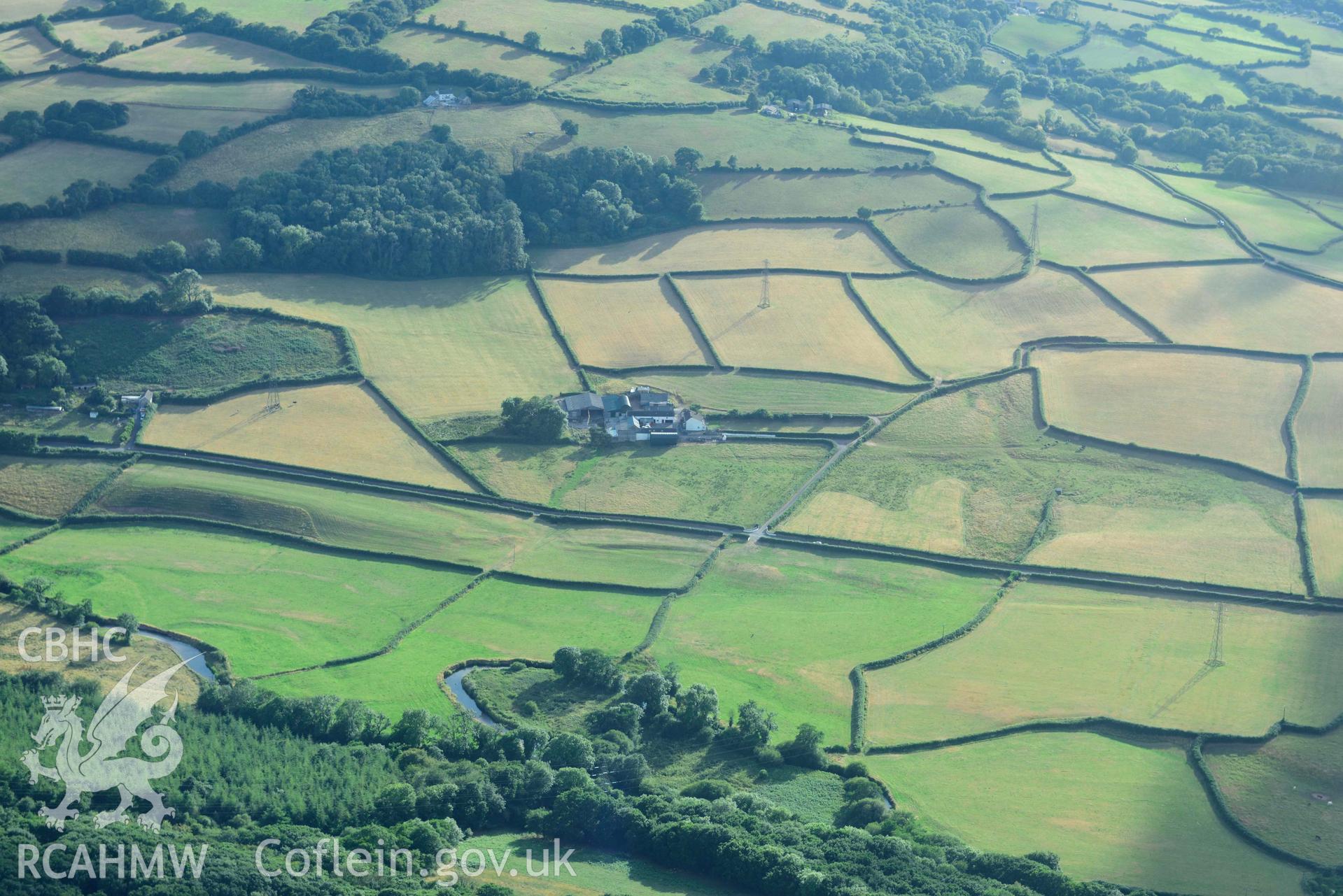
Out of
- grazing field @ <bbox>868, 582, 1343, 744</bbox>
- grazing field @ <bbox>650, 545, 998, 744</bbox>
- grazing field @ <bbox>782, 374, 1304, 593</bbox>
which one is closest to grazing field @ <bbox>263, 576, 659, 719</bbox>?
grazing field @ <bbox>650, 545, 998, 744</bbox>

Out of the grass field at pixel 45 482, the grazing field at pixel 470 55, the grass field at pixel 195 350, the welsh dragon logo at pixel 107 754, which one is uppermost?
the grazing field at pixel 470 55

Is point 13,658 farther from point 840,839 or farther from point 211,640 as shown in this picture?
point 840,839

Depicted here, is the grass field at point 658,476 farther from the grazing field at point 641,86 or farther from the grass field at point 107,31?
the grass field at point 107,31

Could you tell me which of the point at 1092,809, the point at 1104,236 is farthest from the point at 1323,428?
the point at 1092,809

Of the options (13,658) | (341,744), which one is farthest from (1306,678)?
(13,658)

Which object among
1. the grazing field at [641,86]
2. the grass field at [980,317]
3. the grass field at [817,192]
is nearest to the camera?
the grass field at [980,317]

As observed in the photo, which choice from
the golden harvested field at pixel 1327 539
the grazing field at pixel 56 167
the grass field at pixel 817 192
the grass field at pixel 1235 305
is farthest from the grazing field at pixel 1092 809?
the grazing field at pixel 56 167
